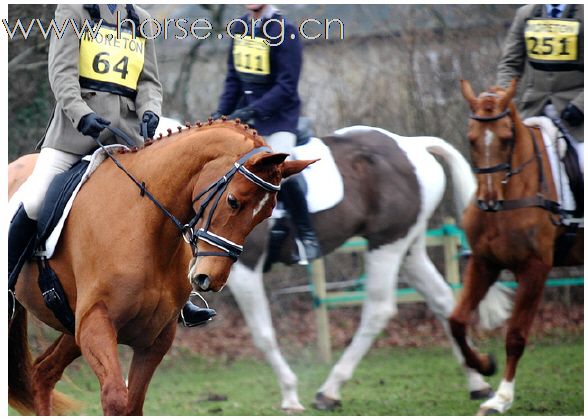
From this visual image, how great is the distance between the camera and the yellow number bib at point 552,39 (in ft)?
25.7

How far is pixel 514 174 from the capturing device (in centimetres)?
756

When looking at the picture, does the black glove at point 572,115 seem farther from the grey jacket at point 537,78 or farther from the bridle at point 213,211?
the bridle at point 213,211

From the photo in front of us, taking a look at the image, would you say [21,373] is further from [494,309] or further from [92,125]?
[494,309]

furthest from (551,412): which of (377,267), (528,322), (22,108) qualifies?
(22,108)

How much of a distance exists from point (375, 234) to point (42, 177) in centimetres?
376

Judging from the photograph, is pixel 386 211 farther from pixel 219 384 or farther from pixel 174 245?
pixel 174 245

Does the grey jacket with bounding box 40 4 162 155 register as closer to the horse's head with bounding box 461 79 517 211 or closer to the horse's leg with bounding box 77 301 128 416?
the horse's leg with bounding box 77 301 128 416

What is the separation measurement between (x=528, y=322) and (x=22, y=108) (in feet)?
19.8

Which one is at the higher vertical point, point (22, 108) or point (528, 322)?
point (22, 108)

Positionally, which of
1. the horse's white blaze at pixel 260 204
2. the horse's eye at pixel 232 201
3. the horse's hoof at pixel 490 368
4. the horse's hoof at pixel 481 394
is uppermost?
the horse's eye at pixel 232 201

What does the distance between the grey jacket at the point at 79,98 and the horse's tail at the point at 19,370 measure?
4.49ft

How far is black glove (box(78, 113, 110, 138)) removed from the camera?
5250 millimetres

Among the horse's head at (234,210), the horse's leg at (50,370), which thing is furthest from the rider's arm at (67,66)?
the horse's leg at (50,370)

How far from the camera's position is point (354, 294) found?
443 inches
